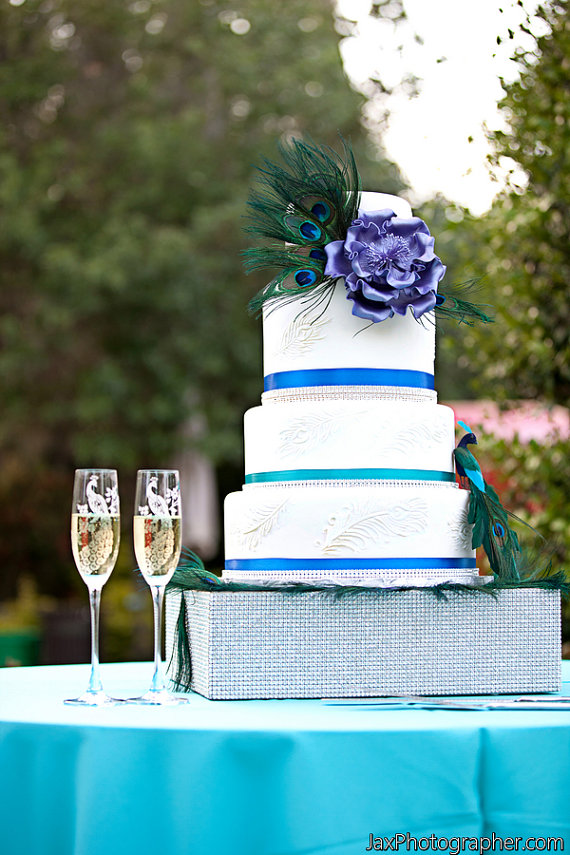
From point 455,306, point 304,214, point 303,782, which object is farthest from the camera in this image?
point 455,306

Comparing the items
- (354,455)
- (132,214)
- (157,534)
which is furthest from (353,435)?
(132,214)

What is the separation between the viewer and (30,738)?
242 centimetres

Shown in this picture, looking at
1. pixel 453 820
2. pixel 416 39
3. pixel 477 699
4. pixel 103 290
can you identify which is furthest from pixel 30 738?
pixel 103 290

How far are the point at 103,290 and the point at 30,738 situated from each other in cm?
1339

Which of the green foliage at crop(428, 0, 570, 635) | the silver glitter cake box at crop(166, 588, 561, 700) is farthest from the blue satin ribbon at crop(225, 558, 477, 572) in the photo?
the green foliage at crop(428, 0, 570, 635)

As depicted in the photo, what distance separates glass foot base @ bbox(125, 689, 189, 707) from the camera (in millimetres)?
2705

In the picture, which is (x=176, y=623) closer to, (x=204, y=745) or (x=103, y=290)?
(x=204, y=745)

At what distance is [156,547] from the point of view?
271cm

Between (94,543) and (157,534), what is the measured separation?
15 centimetres

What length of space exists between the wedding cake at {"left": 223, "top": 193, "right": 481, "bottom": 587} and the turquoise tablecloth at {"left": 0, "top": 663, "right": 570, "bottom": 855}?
0.74 meters

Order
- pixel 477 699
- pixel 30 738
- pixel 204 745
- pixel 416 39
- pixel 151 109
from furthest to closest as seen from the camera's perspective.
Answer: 1. pixel 151 109
2. pixel 416 39
3. pixel 477 699
4. pixel 30 738
5. pixel 204 745

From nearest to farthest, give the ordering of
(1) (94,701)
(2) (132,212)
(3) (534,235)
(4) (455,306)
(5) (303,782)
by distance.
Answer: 1. (5) (303,782)
2. (1) (94,701)
3. (4) (455,306)
4. (3) (534,235)
5. (2) (132,212)

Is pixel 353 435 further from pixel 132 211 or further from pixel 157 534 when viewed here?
pixel 132 211

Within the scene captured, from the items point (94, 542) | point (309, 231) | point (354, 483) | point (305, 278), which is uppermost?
point (309, 231)
